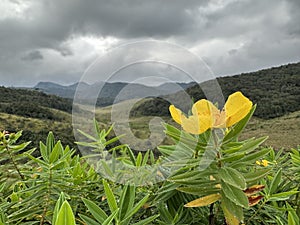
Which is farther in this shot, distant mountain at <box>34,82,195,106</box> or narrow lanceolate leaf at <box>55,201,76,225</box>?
distant mountain at <box>34,82,195,106</box>

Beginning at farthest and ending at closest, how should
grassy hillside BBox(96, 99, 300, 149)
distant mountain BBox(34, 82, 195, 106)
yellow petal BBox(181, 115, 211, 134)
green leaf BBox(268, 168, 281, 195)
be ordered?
grassy hillside BBox(96, 99, 300, 149) < distant mountain BBox(34, 82, 195, 106) < green leaf BBox(268, 168, 281, 195) < yellow petal BBox(181, 115, 211, 134)

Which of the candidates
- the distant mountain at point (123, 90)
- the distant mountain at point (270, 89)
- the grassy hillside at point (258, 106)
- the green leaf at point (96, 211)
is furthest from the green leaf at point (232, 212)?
the distant mountain at point (270, 89)

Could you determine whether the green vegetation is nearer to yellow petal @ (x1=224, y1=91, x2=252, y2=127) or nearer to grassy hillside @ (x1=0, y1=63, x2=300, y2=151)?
yellow petal @ (x1=224, y1=91, x2=252, y2=127)

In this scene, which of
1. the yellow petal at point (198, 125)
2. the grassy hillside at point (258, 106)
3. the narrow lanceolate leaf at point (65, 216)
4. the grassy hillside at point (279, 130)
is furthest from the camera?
the grassy hillside at point (258, 106)

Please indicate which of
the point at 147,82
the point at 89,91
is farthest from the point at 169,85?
the point at 89,91

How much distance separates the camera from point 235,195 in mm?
617

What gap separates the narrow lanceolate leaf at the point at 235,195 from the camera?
0.60 meters

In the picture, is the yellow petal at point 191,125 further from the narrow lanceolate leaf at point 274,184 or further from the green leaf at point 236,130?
the narrow lanceolate leaf at point 274,184

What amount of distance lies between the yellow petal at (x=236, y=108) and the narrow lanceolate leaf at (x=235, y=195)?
4.6 inches

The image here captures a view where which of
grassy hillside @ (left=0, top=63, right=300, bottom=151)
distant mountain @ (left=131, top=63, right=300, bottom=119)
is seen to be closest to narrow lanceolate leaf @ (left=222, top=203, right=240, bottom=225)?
grassy hillside @ (left=0, top=63, right=300, bottom=151)

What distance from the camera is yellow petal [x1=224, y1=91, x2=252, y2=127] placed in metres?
0.66

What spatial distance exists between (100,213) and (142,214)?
0.69 ft

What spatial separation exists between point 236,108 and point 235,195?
0.53ft

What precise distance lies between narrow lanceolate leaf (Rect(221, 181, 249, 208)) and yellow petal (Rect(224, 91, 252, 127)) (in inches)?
4.6
